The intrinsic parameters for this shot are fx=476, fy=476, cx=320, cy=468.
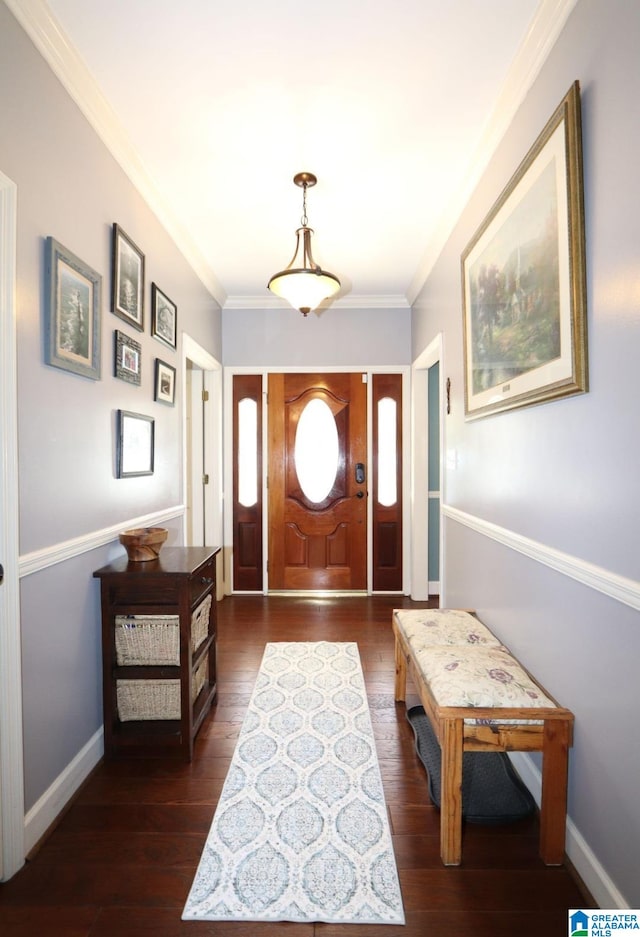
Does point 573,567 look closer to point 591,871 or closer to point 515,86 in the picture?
point 591,871

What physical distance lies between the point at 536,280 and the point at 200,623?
2031mm

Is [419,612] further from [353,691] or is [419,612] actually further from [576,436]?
[576,436]

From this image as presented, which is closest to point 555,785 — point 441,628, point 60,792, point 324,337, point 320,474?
point 441,628

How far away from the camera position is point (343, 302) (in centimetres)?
Result: 439

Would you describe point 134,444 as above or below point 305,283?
below

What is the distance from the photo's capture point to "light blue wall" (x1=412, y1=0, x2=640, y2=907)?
1177 mm

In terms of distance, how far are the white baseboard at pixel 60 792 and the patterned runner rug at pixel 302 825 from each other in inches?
22.2

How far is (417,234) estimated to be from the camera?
316 cm

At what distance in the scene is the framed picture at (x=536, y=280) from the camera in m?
1.37

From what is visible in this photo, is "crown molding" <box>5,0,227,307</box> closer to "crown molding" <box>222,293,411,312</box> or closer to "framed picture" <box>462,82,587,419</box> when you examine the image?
"crown molding" <box>222,293,411,312</box>

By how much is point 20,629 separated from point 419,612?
1731 millimetres

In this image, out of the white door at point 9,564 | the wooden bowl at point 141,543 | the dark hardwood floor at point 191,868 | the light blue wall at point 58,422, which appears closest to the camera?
the dark hardwood floor at point 191,868

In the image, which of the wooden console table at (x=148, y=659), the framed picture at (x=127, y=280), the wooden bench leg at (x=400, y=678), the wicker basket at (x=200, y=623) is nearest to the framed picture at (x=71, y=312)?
the framed picture at (x=127, y=280)

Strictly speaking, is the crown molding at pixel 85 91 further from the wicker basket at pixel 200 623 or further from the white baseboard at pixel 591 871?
the white baseboard at pixel 591 871
